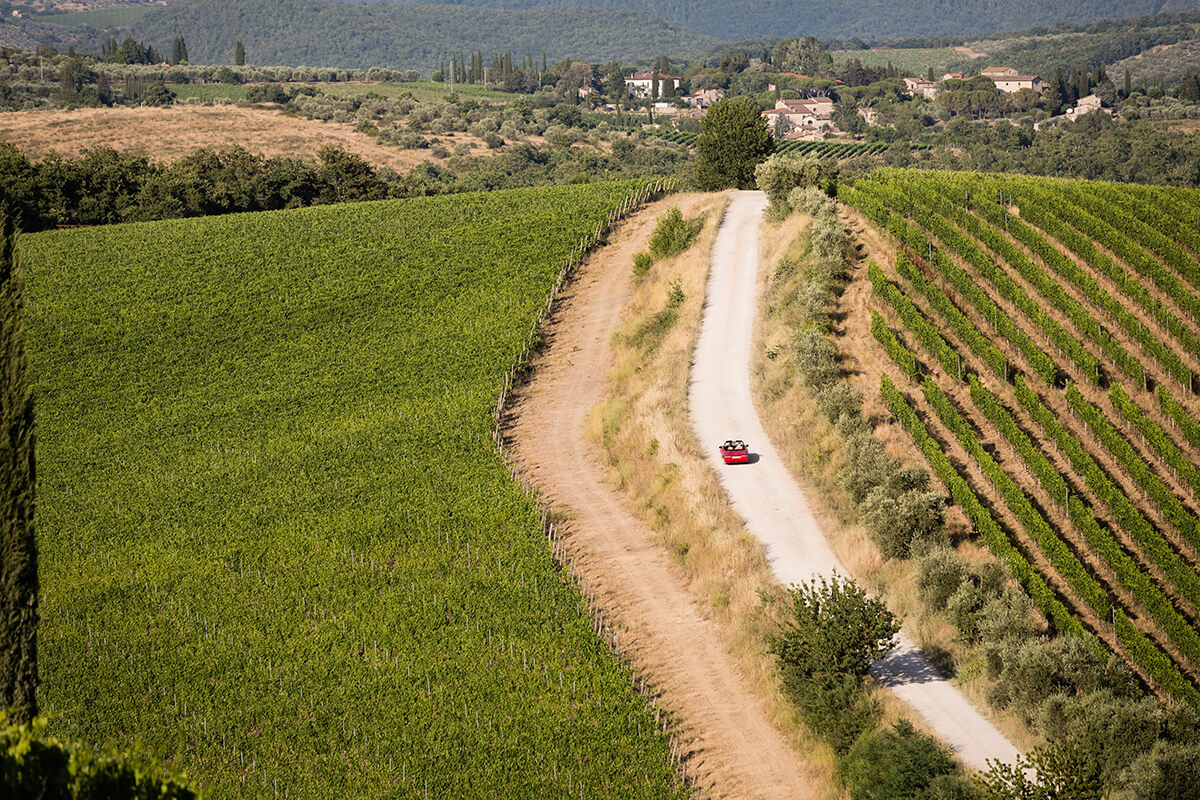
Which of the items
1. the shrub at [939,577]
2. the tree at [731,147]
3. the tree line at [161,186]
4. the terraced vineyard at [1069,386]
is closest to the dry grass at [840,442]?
the shrub at [939,577]

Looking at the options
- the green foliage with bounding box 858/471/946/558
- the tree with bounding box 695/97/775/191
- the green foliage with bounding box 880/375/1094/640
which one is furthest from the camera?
the tree with bounding box 695/97/775/191

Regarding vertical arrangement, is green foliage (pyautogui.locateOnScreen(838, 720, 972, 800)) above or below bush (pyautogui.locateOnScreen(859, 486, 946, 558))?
below

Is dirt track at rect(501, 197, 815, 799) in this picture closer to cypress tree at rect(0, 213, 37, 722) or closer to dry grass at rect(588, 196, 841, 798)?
dry grass at rect(588, 196, 841, 798)

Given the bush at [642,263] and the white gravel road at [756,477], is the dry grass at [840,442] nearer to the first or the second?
the white gravel road at [756,477]

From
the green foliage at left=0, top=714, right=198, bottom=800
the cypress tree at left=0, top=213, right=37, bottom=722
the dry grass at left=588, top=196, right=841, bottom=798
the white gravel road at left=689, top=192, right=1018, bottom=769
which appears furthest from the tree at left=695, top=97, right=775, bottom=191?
the green foliage at left=0, top=714, right=198, bottom=800

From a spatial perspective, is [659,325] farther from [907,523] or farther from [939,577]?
[939,577]

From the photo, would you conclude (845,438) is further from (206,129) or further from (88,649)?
(206,129)
